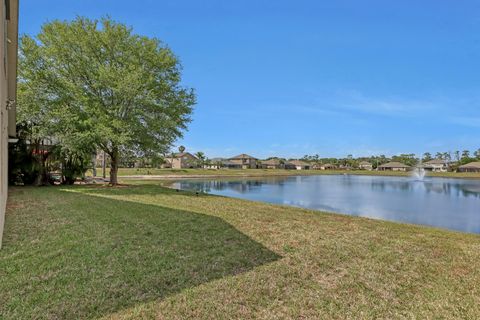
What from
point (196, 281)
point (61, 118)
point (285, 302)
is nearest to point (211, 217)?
point (196, 281)

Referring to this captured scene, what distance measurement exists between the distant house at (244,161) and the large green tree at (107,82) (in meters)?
82.3

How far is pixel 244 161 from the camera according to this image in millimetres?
99750

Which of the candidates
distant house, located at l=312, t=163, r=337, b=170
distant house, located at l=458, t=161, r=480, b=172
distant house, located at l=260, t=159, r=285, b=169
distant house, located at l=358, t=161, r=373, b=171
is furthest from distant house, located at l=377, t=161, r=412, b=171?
distant house, located at l=260, t=159, r=285, b=169

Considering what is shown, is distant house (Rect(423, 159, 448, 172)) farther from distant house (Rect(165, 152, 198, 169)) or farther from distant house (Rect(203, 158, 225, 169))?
distant house (Rect(165, 152, 198, 169))

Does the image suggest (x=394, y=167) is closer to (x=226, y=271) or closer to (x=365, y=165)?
(x=365, y=165)

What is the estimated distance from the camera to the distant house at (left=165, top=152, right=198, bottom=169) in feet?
278

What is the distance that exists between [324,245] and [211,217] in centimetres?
315

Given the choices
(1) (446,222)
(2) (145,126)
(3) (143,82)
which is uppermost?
Result: (3) (143,82)

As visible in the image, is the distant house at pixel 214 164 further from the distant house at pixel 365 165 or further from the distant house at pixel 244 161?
the distant house at pixel 365 165

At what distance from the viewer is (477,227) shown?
10.4 m

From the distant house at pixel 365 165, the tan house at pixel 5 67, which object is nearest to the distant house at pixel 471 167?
the distant house at pixel 365 165

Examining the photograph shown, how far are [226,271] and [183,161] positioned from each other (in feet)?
277

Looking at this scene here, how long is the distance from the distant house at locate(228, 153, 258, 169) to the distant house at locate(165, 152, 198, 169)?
1435cm

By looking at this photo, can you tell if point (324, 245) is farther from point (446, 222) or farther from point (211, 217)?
point (446, 222)
